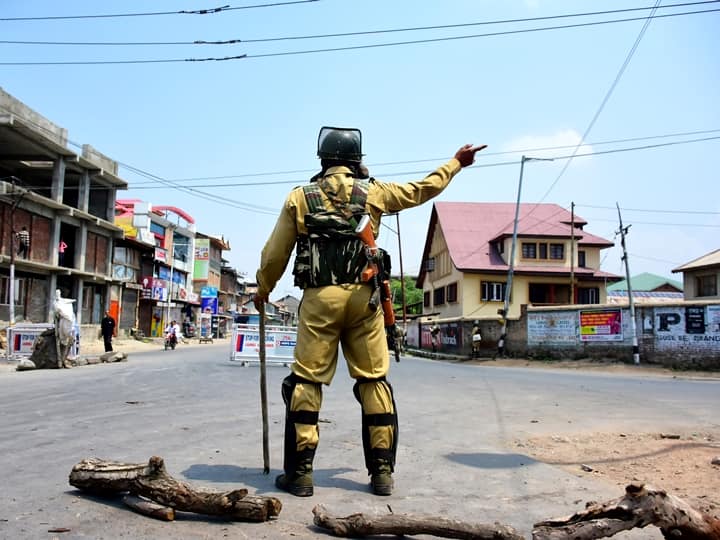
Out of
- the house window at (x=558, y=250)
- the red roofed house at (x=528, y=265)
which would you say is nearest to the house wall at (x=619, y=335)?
the red roofed house at (x=528, y=265)

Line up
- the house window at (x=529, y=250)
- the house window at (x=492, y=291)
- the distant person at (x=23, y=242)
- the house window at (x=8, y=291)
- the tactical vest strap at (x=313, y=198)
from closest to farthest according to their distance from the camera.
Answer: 1. the tactical vest strap at (x=313, y=198)
2. the house window at (x=8, y=291)
3. the distant person at (x=23, y=242)
4. the house window at (x=492, y=291)
5. the house window at (x=529, y=250)

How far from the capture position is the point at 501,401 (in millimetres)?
9055

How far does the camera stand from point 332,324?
3689mm

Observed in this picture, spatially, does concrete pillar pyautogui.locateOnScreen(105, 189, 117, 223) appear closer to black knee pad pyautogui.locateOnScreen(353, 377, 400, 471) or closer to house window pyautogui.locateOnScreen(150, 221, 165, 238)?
house window pyautogui.locateOnScreen(150, 221, 165, 238)

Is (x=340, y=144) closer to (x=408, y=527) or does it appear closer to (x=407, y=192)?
(x=407, y=192)

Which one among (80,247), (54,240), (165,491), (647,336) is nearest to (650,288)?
(647,336)

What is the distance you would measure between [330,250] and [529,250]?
1594 inches

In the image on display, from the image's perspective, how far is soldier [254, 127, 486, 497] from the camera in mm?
3568

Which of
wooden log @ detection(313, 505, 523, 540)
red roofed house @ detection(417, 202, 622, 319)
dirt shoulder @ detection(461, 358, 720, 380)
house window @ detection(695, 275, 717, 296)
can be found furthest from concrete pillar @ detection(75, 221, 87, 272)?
house window @ detection(695, 275, 717, 296)

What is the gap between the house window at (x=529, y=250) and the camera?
42.2 meters

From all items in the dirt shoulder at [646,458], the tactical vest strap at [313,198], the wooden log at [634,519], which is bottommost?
the dirt shoulder at [646,458]

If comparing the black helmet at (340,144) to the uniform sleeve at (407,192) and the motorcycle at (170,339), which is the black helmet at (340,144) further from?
the motorcycle at (170,339)

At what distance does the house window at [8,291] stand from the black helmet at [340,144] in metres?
31.2

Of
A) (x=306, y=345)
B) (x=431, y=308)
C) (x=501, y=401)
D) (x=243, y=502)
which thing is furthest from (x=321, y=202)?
(x=431, y=308)
